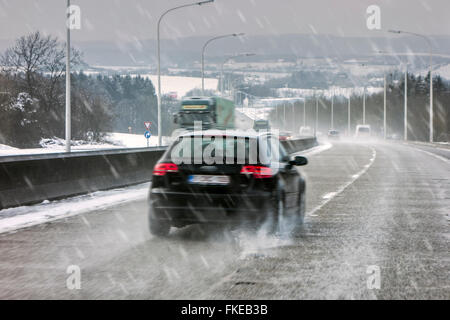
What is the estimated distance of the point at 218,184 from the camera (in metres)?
8.38

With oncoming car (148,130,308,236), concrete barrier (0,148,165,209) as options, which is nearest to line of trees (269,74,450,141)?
concrete barrier (0,148,165,209)

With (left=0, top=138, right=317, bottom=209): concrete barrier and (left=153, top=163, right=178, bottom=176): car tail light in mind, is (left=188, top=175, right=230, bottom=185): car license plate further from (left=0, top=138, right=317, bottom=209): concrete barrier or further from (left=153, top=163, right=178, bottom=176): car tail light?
(left=0, top=138, right=317, bottom=209): concrete barrier

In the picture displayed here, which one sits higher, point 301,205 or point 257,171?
point 257,171

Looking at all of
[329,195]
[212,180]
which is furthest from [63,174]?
[212,180]

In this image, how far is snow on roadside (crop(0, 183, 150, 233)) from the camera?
1044 centimetres

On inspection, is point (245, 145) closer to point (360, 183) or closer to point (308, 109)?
point (360, 183)

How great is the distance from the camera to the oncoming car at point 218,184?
27.3ft

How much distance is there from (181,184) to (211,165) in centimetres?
44

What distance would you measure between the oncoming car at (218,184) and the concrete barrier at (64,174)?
4.24 meters

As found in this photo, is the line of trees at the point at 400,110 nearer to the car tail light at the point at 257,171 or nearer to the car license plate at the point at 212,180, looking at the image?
the car tail light at the point at 257,171

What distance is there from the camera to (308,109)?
19662cm

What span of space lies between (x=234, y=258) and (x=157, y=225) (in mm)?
1708

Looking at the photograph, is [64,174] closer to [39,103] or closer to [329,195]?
[329,195]
